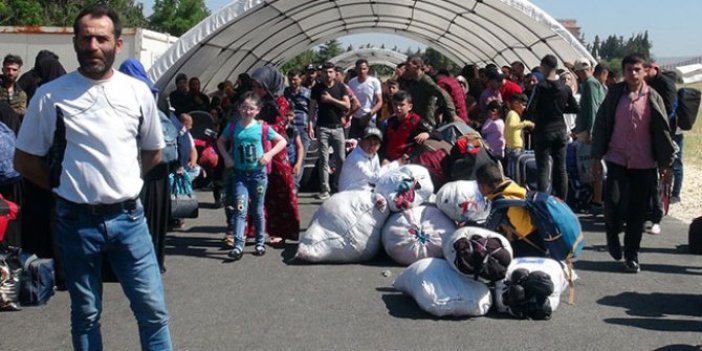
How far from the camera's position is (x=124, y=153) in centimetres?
427

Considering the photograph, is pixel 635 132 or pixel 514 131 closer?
pixel 635 132

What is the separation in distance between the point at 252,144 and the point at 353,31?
18005 mm

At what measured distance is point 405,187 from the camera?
8.25 metres

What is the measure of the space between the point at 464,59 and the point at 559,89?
17.2 metres

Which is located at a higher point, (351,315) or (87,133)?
(87,133)

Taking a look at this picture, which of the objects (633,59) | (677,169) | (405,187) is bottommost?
(677,169)

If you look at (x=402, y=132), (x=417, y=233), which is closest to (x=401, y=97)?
(x=402, y=132)

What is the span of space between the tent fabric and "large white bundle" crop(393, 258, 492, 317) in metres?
7.62

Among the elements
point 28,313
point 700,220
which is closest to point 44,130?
point 28,313

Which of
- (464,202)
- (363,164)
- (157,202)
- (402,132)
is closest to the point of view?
(157,202)

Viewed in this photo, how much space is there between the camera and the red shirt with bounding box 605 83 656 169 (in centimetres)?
802

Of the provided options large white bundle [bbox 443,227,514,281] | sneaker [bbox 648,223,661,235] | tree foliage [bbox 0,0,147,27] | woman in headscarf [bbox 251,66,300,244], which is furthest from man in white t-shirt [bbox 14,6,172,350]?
tree foliage [bbox 0,0,147,27]

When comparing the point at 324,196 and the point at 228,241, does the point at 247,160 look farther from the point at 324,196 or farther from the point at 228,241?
the point at 324,196

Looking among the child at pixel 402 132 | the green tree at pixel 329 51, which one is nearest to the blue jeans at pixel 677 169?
the child at pixel 402 132
